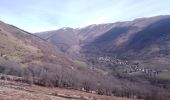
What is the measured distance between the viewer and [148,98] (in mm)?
114688

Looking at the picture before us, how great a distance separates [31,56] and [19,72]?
6149cm

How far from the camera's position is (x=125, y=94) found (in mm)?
116000

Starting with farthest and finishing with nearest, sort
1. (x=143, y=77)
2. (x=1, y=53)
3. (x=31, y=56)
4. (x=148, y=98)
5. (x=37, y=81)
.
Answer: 1. (x=143, y=77)
2. (x=31, y=56)
3. (x=1, y=53)
4. (x=148, y=98)
5. (x=37, y=81)

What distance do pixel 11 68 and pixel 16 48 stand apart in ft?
224

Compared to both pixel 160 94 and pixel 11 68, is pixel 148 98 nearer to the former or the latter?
pixel 160 94

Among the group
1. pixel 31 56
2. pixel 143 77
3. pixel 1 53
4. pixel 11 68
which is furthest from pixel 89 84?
pixel 143 77

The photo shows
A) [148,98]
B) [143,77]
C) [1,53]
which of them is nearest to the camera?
[148,98]

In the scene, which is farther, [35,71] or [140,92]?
[35,71]

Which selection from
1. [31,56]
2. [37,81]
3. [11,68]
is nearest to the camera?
[37,81]

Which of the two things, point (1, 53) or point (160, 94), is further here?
point (1, 53)

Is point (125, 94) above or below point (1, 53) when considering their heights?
below

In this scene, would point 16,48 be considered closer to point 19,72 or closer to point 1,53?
point 1,53

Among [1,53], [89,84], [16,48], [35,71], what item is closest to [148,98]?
[89,84]


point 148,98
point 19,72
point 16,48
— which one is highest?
point 16,48
